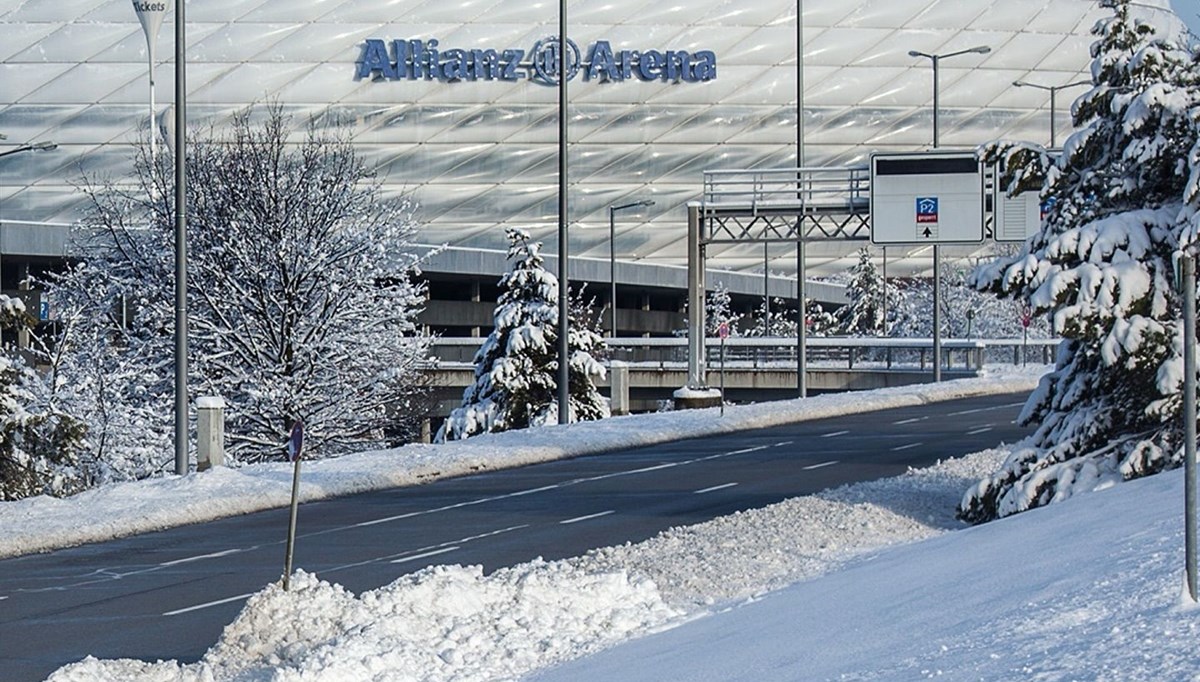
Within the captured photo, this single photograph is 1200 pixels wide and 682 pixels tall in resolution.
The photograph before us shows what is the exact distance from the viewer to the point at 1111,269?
1650cm

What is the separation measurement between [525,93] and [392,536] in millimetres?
90780

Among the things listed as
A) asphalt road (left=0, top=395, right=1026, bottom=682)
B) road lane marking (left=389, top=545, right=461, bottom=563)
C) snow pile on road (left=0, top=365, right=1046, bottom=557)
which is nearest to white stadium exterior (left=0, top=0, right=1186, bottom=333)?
snow pile on road (left=0, top=365, right=1046, bottom=557)

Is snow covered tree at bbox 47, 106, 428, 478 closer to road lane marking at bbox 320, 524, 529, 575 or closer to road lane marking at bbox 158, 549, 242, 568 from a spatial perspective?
road lane marking at bbox 320, 524, 529, 575

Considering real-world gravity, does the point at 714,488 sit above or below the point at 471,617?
below

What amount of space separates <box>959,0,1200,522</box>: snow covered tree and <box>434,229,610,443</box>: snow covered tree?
84.4 feet

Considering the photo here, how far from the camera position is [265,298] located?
126 feet

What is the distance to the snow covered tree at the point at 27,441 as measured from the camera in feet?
90.1

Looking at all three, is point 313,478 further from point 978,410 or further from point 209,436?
point 978,410

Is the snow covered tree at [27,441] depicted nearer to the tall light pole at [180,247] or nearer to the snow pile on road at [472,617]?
the tall light pole at [180,247]

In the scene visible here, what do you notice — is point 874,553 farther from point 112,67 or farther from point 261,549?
point 112,67

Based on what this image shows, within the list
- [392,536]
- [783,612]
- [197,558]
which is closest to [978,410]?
[392,536]

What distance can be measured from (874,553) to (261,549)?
6989 mm

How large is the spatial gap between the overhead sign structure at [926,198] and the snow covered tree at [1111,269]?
94.8ft

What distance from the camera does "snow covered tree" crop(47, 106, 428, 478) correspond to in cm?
3800
